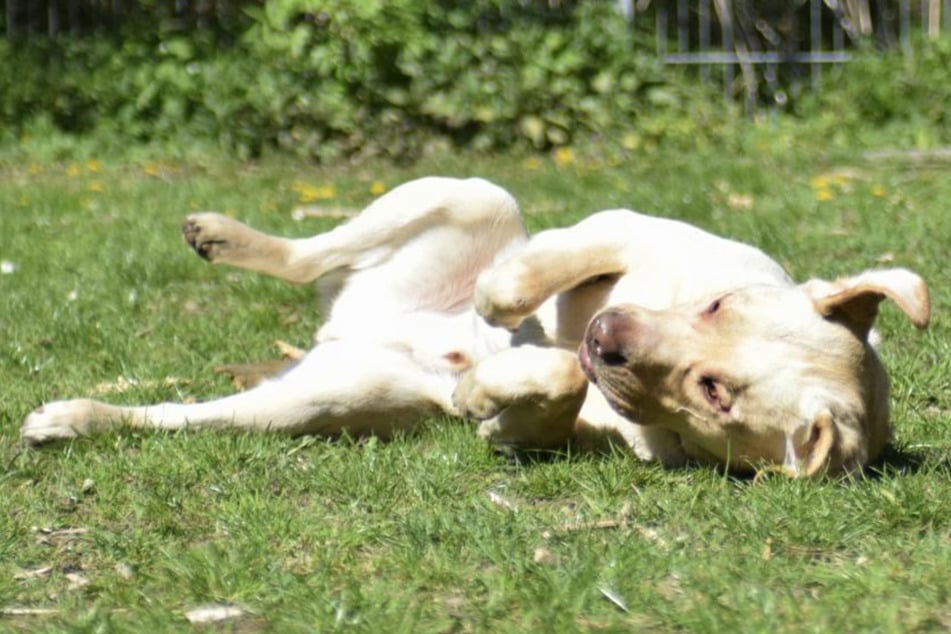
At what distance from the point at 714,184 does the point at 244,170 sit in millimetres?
3424

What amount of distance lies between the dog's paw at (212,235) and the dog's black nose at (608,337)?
5.77 feet

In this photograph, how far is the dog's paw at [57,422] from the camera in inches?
175

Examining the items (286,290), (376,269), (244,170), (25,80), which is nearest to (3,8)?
(25,80)

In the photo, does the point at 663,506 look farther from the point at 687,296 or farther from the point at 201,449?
the point at 201,449

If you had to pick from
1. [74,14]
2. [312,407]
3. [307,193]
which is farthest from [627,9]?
[312,407]

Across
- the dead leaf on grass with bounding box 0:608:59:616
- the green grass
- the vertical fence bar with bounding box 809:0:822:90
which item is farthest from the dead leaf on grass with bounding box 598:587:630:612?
the vertical fence bar with bounding box 809:0:822:90

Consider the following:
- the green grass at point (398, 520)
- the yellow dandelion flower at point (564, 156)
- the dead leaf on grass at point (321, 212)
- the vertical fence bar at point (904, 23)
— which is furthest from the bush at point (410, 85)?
the green grass at point (398, 520)

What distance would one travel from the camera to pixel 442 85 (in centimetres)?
1085

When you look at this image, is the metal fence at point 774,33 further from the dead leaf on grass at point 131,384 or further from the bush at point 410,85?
the dead leaf on grass at point 131,384

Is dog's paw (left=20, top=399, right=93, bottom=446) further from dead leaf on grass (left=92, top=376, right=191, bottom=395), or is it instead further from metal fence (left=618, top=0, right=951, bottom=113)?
metal fence (left=618, top=0, right=951, bottom=113)

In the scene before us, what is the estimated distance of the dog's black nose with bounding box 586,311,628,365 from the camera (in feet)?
12.3

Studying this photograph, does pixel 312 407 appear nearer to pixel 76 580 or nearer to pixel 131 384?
pixel 131 384

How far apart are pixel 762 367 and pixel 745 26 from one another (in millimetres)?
9622

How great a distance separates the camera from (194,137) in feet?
36.8
